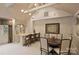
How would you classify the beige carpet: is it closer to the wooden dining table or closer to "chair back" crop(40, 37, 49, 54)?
"chair back" crop(40, 37, 49, 54)

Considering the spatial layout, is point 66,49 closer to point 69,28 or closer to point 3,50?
point 69,28

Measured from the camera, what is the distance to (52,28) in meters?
1.99

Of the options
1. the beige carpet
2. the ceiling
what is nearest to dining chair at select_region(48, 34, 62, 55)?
the beige carpet

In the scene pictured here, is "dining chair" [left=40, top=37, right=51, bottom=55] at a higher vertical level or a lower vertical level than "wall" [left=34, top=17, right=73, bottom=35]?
lower

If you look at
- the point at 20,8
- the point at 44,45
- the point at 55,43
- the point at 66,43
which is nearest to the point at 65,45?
the point at 66,43

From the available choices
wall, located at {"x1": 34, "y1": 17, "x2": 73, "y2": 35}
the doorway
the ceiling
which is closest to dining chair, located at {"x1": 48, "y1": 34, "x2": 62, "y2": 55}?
wall, located at {"x1": 34, "y1": 17, "x2": 73, "y2": 35}

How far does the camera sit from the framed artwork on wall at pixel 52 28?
78.0 inches

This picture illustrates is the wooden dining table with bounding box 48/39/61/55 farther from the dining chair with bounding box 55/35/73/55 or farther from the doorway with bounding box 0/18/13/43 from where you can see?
the doorway with bounding box 0/18/13/43

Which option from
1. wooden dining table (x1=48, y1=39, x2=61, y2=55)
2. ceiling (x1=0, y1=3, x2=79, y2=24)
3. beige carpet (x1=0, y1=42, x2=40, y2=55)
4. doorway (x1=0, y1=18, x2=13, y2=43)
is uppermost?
ceiling (x1=0, y1=3, x2=79, y2=24)

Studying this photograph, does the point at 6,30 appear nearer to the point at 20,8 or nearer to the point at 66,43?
the point at 20,8

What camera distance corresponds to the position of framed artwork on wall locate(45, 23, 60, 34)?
198cm

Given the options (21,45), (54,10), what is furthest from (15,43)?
(54,10)

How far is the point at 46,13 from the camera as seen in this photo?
→ 6.56 ft

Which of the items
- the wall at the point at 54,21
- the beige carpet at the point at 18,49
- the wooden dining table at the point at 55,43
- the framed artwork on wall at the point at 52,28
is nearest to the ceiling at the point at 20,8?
the wall at the point at 54,21
